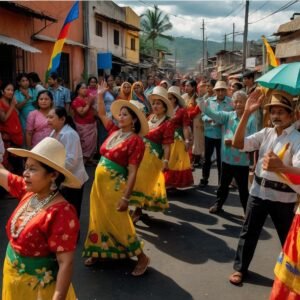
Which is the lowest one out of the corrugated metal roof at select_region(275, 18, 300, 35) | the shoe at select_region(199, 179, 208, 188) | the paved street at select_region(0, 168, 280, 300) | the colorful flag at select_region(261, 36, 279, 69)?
the paved street at select_region(0, 168, 280, 300)

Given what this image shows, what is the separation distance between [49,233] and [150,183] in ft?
9.86

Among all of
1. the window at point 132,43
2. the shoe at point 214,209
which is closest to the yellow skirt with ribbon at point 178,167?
the shoe at point 214,209

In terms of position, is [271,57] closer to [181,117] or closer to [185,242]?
[181,117]

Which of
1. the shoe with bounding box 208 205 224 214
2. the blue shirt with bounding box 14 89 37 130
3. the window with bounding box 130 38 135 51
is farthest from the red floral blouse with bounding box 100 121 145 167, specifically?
the window with bounding box 130 38 135 51

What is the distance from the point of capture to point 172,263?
13.4 ft

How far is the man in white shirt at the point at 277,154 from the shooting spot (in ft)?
9.80

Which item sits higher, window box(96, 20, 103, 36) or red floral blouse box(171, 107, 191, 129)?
window box(96, 20, 103, 36)

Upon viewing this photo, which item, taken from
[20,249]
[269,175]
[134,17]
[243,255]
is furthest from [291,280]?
[134,17]

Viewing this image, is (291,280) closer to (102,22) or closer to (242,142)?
(242,142)

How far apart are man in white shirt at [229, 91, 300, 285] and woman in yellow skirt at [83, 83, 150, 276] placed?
0.94 m

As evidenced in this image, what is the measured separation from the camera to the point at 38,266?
6.87 feet

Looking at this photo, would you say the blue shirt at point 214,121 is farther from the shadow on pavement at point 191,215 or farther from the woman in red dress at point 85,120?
the woman in red dress at point 85,120

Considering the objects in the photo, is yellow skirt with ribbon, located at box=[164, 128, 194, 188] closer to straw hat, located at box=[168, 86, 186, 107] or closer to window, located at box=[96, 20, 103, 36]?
straw hat, located at box=[168, 86, 186, 107]

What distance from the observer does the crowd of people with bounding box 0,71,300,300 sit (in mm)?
2098
